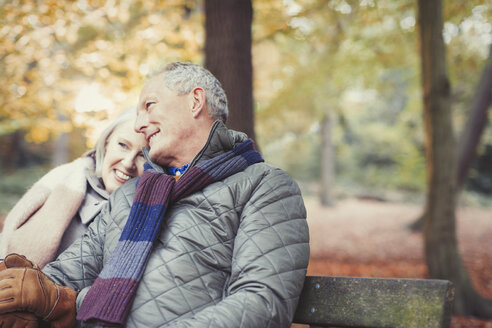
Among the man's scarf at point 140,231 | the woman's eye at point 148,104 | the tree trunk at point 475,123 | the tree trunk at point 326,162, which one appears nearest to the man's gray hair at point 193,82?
the woman's eye at point 148,104

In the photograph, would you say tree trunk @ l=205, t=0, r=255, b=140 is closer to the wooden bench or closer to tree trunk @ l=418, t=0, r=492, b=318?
the wooden bench

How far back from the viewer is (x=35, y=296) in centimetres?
181

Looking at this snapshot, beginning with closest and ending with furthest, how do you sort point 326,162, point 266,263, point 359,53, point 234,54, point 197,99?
point 266,263 → point 197,99 → point 234,54 → point 359,53 → point 326,162

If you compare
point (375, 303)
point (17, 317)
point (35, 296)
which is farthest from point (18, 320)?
point (375, 303)

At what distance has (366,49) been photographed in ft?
35.8

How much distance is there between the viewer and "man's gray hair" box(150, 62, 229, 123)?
2293mm

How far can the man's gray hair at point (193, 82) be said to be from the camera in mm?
2293

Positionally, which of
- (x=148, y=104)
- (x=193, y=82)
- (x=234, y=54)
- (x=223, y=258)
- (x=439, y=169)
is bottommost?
(x=439, y=169)

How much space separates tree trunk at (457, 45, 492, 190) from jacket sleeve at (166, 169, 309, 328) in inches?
351

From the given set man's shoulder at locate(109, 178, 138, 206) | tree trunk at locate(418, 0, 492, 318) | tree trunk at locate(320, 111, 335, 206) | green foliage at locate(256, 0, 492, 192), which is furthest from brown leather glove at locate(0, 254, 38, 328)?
tree trunk at locate(320, 111, 335, 206)

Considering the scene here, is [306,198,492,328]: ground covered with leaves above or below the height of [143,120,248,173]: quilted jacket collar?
below

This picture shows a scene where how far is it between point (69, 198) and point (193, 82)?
103cm

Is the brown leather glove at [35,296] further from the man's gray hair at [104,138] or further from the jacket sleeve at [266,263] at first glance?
the man's gray hair at [104,138]

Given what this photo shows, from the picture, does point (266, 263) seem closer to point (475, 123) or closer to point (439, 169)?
point (439, 169)
